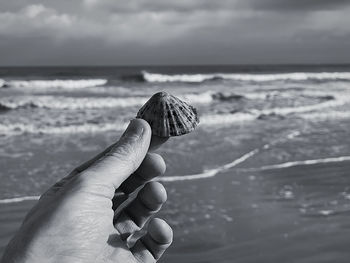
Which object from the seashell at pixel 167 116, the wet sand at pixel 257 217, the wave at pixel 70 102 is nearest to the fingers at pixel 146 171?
the seashell at pixel 167 116

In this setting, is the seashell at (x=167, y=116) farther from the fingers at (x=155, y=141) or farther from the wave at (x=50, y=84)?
the wave at (x=50, y=84)

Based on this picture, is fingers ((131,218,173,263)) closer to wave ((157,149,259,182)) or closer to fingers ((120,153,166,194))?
fingers ((120,153,166,194))

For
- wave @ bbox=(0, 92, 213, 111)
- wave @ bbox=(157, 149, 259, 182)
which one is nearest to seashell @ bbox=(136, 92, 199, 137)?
wave @ bbox=(157, 149, 259, 182)

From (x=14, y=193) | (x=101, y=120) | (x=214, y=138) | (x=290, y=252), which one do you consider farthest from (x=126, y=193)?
(x=101, y=120)

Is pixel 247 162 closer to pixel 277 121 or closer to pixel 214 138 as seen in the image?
pixel 214 138

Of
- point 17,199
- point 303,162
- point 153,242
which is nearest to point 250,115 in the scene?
point 303,162

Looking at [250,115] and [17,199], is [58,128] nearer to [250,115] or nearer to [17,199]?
[250,115]

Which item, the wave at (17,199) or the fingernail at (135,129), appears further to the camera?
the wave at (17,199)
